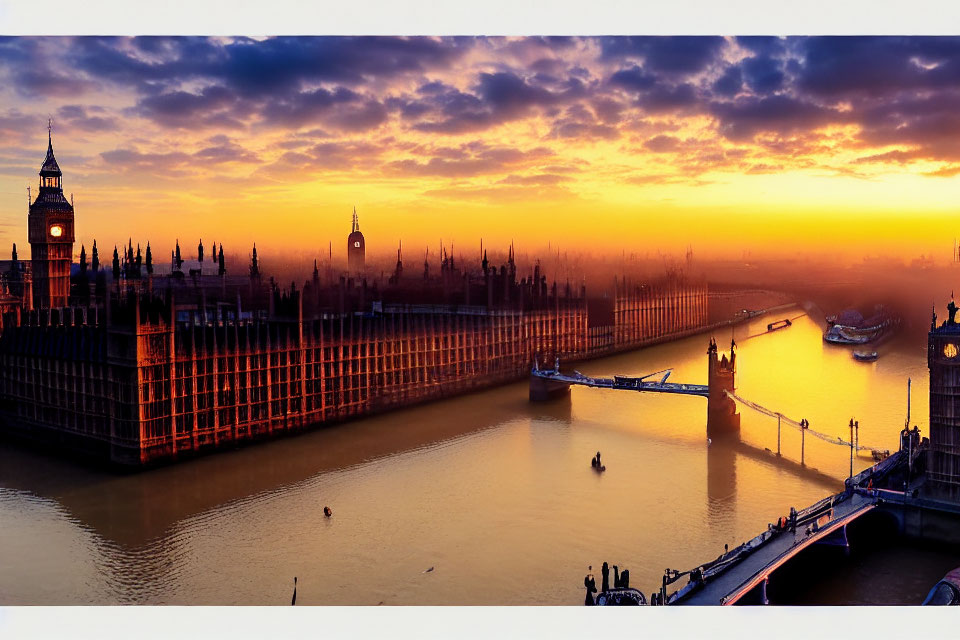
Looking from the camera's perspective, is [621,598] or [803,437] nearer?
[621,598]

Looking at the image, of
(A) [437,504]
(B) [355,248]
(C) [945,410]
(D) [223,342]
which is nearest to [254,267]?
(D) [223,342]

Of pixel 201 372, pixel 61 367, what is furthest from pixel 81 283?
pixel 201 372

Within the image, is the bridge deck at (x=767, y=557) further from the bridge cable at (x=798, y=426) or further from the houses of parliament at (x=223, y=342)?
the houses of parliament at (x=223, y=342)

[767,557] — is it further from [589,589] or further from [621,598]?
[589,589]

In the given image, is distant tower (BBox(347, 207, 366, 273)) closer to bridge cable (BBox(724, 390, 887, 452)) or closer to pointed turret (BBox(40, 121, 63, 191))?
pointed turret (BBox(40, 121, 63, 191))

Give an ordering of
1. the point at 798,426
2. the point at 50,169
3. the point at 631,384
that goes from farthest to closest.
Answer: the point at 631,384 → the point at 798,426 → the point at 50,169

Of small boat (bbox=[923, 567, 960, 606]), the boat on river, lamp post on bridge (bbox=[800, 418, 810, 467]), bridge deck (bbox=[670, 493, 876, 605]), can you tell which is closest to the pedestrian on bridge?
bridge deck (bbox=[670, 493, 876, 605])

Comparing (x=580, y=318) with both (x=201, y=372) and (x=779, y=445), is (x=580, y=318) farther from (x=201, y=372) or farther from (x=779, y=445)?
(x=201, y=372)
